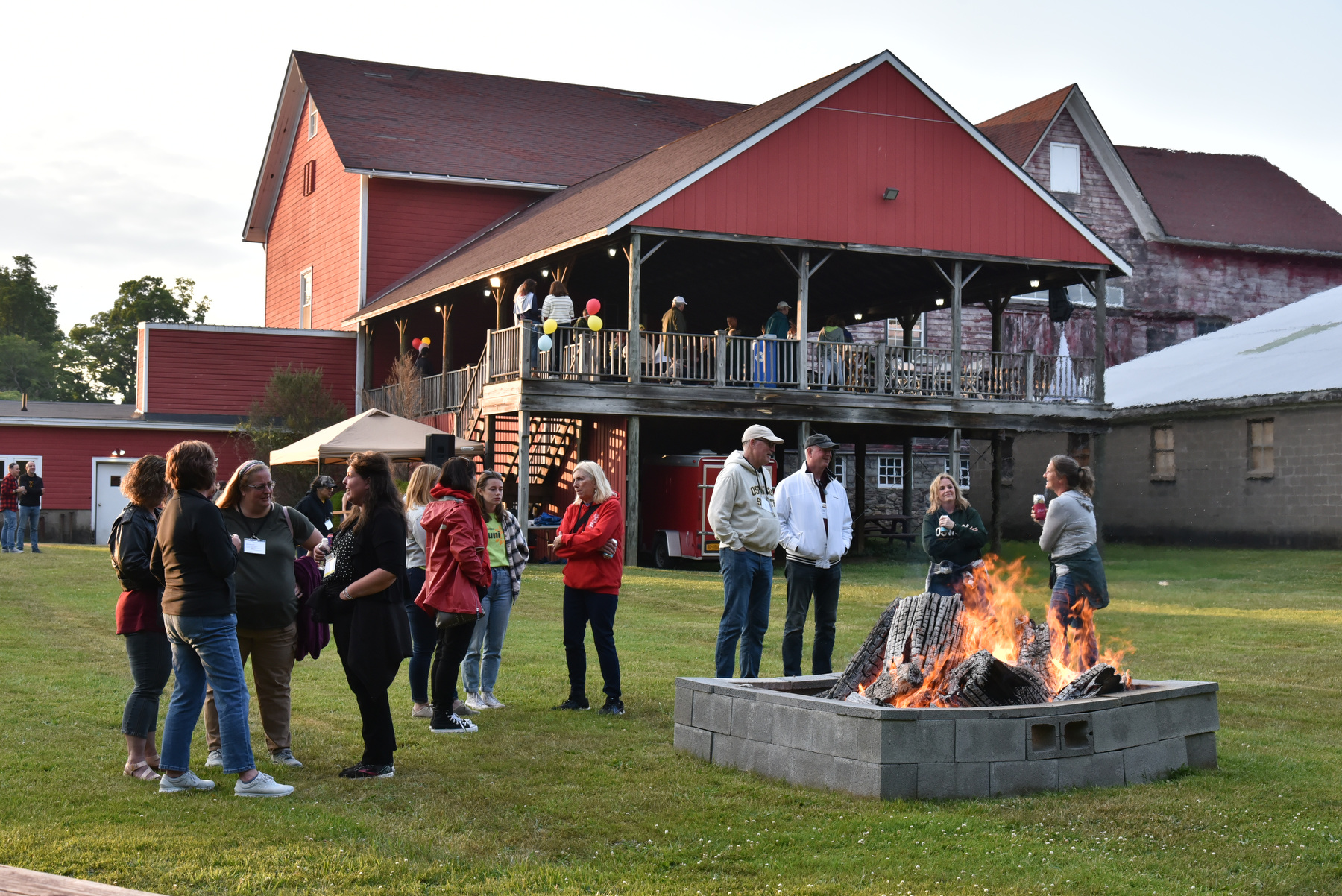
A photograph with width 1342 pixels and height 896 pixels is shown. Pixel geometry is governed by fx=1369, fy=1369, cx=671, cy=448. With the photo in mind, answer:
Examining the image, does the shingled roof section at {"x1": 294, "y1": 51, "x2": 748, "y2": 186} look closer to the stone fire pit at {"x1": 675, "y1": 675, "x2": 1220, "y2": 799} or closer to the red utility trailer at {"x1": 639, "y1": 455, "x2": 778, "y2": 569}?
the red utility trailer at {"x1": 639, "y1": 455, "x2": 778, "y2": 569}

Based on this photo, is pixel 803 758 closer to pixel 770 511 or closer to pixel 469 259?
pixel 770 511

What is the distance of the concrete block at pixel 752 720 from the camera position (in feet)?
23.1

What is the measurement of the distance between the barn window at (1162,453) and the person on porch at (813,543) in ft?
70.5

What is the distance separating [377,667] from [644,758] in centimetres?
157

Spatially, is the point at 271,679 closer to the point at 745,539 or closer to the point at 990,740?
the point at 745,539

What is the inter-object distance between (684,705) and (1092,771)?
2.20 meters

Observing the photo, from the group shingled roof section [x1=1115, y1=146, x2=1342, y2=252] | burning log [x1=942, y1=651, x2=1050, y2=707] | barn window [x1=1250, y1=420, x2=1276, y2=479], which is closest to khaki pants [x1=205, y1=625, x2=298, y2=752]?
burning log [x1=942, y1=651, x2=1050, y2=707]

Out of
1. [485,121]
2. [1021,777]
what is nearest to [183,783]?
[1021,777]

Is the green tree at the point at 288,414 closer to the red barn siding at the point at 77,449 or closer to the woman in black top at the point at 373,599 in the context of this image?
the red barn siding at the point at 77,449

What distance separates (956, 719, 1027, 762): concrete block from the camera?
255 inches

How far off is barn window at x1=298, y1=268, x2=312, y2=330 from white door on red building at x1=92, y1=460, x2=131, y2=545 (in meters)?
6.56

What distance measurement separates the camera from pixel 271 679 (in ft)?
23.4

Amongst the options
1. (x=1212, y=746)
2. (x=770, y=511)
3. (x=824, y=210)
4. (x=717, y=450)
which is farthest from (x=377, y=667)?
(x=717, y=450)

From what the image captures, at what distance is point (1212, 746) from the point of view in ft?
24.3
